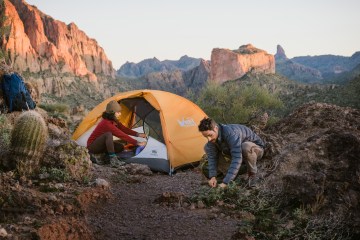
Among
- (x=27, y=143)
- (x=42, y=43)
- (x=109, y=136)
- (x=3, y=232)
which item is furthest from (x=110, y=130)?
(x=42, y=43)

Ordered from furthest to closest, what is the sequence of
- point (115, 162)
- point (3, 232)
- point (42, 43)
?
point (42, 43) < point (115, 162) < point (3, 232)

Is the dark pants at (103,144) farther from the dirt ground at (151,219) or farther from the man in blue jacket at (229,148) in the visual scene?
the man in blue jacket at (229,148)

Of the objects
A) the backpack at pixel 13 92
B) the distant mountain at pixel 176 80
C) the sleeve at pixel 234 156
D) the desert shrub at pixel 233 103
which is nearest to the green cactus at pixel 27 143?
the sleeve at pixel 234 156

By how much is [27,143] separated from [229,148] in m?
2.80

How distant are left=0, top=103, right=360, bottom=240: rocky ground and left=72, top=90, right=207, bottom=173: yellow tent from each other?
2310 millimetres

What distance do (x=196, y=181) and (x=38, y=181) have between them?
113 inches

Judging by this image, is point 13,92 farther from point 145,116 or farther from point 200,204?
point 200,204

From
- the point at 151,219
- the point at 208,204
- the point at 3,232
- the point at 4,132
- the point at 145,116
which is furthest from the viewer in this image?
the point at 145,116

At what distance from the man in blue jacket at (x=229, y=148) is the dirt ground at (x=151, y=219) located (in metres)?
0.61

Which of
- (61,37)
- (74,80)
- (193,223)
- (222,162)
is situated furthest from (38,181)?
(61,37)

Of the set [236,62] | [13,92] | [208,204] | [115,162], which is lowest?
[115,162]

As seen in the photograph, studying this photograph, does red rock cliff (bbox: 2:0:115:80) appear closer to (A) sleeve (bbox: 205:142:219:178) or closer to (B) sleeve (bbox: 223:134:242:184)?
(A) sleeve (bbox: 205:142:219:178)

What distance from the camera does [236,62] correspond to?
93250 mm

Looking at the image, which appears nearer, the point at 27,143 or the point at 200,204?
the point at 200,204
